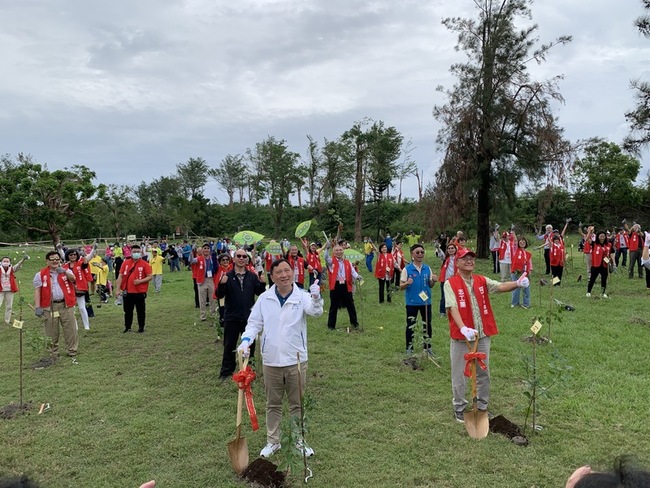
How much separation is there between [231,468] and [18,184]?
32.4 m

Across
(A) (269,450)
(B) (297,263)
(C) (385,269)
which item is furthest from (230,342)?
(C) (385,269)

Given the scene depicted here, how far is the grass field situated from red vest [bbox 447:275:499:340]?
81cm

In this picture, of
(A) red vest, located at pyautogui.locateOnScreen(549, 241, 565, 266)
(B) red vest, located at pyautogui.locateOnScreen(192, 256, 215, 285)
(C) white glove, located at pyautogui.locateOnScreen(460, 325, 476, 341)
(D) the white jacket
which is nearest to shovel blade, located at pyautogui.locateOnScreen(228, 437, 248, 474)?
(D) the white jacket

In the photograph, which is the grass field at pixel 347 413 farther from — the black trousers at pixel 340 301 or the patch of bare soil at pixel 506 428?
the black trousers at pixel 340 301

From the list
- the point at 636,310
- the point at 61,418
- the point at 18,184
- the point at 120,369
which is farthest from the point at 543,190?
the point at 18,184

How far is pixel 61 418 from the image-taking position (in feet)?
18.7

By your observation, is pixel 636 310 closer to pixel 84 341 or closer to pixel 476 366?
pixel 476 366

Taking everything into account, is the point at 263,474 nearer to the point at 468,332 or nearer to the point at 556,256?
the point at 468,332

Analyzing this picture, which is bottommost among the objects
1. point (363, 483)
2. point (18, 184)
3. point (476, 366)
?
point (363, 483)

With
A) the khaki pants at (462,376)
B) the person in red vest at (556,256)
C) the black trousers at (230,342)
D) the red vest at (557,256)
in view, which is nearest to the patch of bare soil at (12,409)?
the black trousers at (230,342)

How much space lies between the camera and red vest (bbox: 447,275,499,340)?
493 cm

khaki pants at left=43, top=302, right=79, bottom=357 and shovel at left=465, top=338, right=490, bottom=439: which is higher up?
khaki pants at left=43, top=302, right=79, bottom=357

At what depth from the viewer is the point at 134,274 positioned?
985 cm

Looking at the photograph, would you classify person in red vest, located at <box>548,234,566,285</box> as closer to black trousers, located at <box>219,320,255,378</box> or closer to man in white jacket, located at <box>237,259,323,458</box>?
black trousers, located at <box>219,320,255,378</box>
